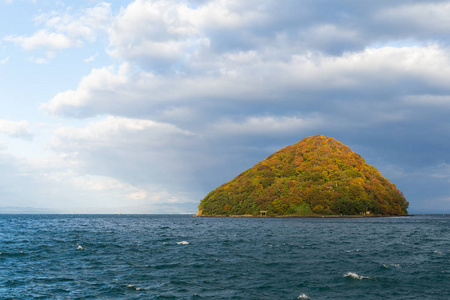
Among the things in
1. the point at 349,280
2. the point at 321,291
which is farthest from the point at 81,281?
the point at 349,280

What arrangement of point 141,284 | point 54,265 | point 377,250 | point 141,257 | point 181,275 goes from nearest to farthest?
point 141,284
point 181,275
point 54,265
point 141,257
point 377,250

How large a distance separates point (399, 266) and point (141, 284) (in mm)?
32916

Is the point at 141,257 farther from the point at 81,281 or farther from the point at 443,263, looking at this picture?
the point at 443,263

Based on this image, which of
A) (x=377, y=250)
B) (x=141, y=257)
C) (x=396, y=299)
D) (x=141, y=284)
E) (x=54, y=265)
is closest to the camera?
(x=396, y=299)

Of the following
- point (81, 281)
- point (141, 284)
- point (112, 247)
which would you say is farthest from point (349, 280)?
point (112, 247)

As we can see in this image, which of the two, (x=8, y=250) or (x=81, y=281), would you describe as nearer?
(x=81, y=281)

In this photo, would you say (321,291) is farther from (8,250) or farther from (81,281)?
(8,250)

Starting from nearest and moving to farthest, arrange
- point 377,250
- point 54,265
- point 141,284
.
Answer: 1. point 141,284
2. point 54,265
3. point 377,250

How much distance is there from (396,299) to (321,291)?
6.53m

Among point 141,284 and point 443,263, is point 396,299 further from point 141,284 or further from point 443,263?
point 141,284

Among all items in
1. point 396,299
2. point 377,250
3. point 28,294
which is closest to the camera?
point 396,299

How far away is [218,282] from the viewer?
3831 cm

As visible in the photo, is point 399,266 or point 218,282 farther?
point 399,266

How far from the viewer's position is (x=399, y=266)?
150 ft
